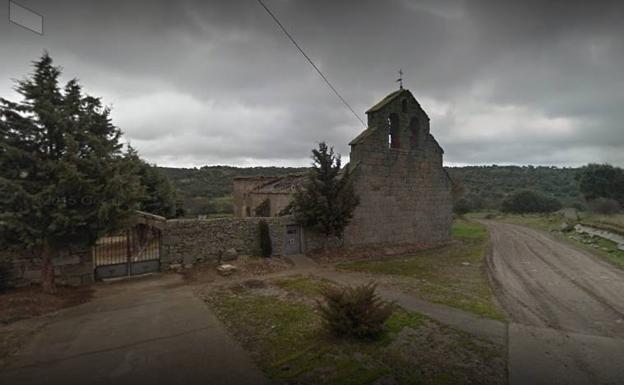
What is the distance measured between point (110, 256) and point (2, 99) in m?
6.47

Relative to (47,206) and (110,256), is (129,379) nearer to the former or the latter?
(47,206)

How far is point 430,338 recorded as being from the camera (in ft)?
22.0

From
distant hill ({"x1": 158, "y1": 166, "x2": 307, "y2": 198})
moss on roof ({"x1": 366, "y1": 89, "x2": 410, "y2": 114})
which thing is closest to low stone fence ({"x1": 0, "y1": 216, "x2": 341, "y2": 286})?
moss on roof ({"x1": 366, "y1": 89, "x2": 410, "y2": 114})

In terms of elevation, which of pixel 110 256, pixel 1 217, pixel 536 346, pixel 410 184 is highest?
pixel 410 184

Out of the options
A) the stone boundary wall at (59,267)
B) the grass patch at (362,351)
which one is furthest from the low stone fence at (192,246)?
the grass patch at (362,351)

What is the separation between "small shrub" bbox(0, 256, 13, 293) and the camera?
944 cm

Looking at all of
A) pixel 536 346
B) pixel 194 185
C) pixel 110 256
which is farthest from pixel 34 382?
pixel 194 185

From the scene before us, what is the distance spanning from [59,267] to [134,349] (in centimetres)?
662

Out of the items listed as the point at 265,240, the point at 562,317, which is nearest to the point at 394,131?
the point at 265,240

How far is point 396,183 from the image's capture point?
19578 mm

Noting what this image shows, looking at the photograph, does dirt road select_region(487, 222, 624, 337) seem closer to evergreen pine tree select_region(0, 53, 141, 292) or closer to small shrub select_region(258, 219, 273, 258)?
small shrub select_region(258, 219, 273, 258)

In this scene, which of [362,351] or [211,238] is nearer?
[362,351]

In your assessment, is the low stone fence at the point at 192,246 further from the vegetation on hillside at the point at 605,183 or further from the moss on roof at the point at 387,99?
the vegetation on hillside at the point at 605,183

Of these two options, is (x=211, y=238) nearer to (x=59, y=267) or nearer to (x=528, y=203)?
(x=59, y=267)
